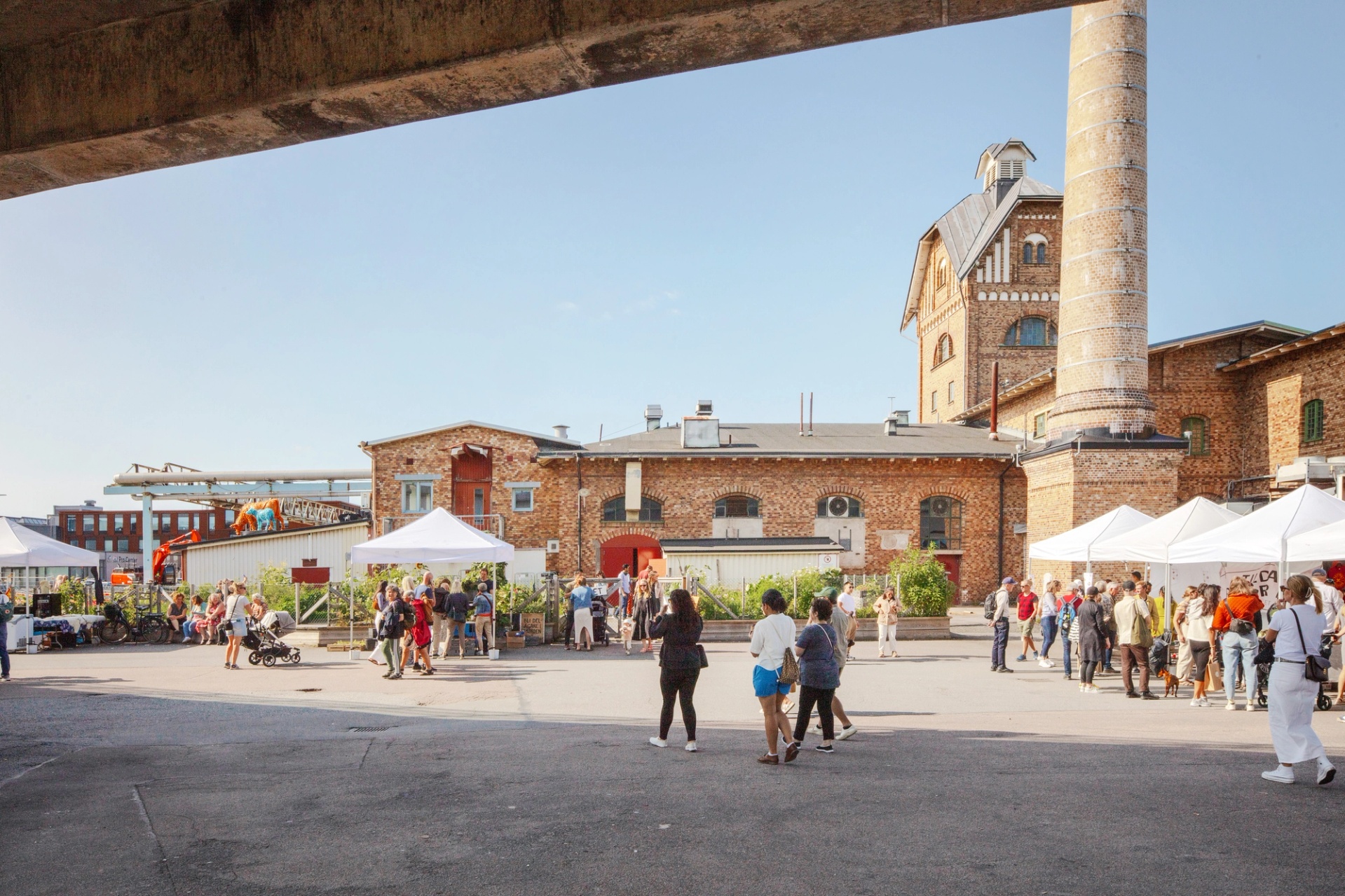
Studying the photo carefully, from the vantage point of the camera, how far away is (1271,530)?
14078mm

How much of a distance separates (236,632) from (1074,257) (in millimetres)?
22904

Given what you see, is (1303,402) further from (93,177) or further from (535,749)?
(93,177)

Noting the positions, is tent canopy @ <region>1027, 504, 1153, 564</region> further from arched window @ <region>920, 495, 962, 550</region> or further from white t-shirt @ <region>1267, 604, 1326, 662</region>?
arched window @ <region>920, 495, 962, 550</region>

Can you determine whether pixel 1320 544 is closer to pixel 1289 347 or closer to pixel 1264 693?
pixel 1264 693

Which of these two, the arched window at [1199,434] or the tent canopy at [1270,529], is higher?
the arched window at [1199,434]

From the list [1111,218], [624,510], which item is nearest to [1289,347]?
[1111,218]

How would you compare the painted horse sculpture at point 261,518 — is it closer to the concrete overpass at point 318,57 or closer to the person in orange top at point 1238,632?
the concrete overpass at point 318,57

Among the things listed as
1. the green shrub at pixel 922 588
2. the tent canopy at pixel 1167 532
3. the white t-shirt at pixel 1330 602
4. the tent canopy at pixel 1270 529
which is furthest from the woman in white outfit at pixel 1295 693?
the green shrub at pixel 922 588

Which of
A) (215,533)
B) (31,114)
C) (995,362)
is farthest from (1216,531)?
(215,533)

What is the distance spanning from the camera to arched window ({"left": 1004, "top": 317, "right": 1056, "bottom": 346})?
150ft

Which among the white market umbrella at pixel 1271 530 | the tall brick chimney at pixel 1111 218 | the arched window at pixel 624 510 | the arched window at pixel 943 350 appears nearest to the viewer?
the white market umbrella at pixel 1271 530

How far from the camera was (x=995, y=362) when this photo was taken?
44219 millimetres

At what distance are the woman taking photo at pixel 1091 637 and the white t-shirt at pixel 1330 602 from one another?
2.78 meters

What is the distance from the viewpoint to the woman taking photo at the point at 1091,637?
47.3 feet
